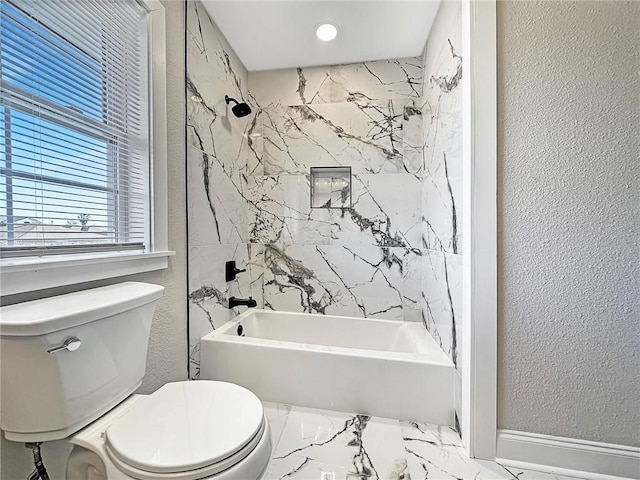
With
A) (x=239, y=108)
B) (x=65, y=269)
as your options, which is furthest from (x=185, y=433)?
(x=239, y=108)

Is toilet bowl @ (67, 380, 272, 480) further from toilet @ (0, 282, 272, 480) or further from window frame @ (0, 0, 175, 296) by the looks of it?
window frame @ (0, 0, 175, 296)

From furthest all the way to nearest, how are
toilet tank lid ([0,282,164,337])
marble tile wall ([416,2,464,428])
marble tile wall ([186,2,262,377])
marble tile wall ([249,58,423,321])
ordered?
marble tile wall ([249,58,423,321]) → marble tile wall ([186,2,262,377]) → marble tile wall ([416,2,464,428]) → toilet tank lid ([0,282,164,337])

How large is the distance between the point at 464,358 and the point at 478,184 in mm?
754

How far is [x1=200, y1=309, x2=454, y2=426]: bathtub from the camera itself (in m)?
1.35

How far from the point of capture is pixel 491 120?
45.0 inches

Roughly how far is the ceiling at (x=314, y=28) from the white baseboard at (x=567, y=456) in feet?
7.35

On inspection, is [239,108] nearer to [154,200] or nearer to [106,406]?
[154,200]

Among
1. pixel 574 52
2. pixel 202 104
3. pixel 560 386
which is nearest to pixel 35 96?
pixel 202 104

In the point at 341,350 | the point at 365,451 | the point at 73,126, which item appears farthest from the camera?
the point at 341,350

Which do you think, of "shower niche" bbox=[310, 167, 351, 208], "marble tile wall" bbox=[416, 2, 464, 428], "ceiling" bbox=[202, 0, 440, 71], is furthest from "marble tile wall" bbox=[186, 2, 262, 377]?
"marble tile wall" bbox=[416, 2, 464, 428]

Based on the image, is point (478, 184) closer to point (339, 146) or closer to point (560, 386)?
point (560, 386)

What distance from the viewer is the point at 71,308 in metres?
0.80

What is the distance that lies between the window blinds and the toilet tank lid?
178 millimetres

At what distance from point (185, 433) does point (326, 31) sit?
2196mm
